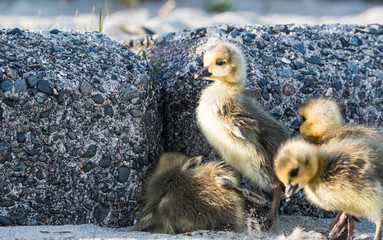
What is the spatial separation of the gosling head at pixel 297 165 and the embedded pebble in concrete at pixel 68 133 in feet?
3.34

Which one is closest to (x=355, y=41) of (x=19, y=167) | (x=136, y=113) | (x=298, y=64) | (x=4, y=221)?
(x=298, y=64)

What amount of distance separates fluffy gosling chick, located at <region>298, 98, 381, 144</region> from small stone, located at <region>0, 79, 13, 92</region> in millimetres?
1674

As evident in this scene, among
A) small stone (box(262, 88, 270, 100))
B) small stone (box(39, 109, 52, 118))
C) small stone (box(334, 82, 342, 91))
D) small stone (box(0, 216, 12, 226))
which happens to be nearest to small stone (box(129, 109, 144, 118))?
small stone (box(39, 109, 52, 118))

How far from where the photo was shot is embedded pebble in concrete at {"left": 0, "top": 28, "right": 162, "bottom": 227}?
2980mm

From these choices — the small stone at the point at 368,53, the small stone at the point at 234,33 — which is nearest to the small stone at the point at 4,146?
the small stone at the point at 234,33

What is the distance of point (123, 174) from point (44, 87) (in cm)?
68

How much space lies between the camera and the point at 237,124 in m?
3.03

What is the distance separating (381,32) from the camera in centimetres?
418

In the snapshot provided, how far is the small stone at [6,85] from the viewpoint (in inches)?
116

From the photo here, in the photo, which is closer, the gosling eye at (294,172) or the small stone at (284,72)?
the gosling eye at (294,172)

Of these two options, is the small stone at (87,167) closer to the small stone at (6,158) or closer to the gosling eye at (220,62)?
the small stone at (6,158)

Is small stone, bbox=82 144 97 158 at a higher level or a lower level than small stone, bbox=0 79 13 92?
lower

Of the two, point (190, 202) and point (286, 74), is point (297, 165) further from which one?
point (286, 74)

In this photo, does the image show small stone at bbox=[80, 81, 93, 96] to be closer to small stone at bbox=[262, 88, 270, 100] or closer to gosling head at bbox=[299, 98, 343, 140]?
small stone at bbox=[262, 88, 270, 100]
